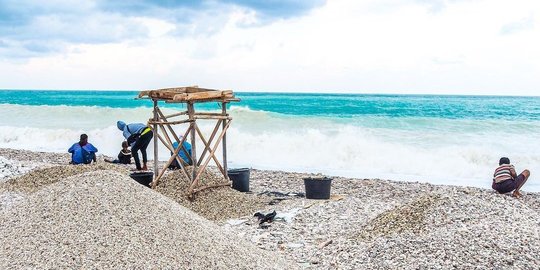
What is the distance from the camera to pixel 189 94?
25.8ft

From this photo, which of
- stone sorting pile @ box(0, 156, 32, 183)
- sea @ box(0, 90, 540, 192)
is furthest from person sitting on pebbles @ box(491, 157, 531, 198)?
stone sorting pile @ box(0, 156, 32, 183)

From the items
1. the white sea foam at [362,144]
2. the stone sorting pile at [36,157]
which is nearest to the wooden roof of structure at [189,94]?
the white sea foam at [362,144]

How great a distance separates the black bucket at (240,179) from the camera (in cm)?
914

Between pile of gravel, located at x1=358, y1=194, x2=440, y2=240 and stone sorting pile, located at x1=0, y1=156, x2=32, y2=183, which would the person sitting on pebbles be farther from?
stone sorting pile, located at x1=0, y1=156, x2=32, y2=183

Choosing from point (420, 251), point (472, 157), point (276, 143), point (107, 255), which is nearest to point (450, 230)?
point (420, 251)

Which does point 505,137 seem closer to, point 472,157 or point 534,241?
point 472,157

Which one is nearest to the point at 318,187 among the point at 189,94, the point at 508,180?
the point at 189,94

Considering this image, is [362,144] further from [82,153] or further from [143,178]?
[143,178]

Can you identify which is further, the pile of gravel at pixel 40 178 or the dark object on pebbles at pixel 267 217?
the pile of gravel at pixel 40 178

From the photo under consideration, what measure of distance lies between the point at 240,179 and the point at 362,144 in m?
8.67

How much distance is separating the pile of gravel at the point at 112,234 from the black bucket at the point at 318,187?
10.2 feet

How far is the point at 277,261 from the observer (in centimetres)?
517

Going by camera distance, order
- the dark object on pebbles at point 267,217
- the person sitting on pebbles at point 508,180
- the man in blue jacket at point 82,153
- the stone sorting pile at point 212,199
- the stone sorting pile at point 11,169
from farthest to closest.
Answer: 1. the man in blue jacket at point 82,153
2. the stone sorting pile at point 11,169
3. the person sitting on pebbles at point 508,180
4. the stone sorting pile at point 212,199
5. the dark object on pebbles at point 267,217

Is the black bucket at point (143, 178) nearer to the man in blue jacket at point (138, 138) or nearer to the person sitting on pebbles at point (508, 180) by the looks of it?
the man in blue jacket at point (138, 138)
